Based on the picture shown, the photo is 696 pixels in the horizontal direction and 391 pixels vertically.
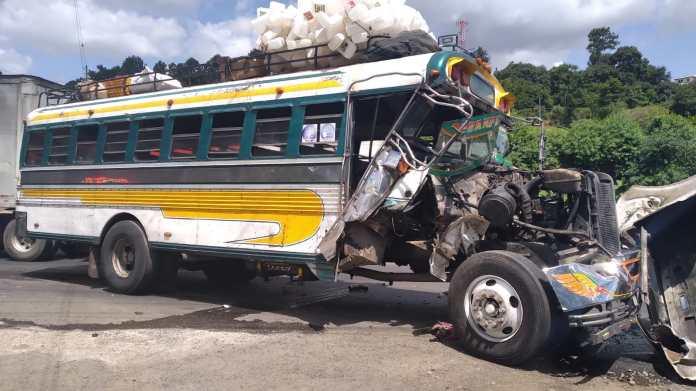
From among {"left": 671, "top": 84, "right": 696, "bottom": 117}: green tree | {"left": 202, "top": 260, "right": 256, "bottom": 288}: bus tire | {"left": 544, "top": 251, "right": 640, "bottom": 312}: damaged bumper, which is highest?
{"left": 671, "top": 84, "right": 696, "bottom": 117}: green tree

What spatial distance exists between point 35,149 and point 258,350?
6.72 meters

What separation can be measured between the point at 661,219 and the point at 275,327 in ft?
13.8

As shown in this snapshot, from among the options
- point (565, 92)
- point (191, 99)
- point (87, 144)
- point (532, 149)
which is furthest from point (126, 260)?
point (565, 92)

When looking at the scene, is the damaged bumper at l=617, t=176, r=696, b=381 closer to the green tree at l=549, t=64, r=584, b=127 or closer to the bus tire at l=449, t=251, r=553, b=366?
the bus tire at l=449, t=251, r=553, b=366

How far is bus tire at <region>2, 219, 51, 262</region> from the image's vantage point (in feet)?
42.8

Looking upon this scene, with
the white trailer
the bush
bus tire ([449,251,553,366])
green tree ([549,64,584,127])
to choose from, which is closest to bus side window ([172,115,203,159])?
bus tire ([449,251,553,366])

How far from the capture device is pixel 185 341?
19.8ft

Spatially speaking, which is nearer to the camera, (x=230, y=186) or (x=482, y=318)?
(x=482, y=318)

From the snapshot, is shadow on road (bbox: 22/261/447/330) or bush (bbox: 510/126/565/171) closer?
shadow on road (bbox: 22/261/447/330)

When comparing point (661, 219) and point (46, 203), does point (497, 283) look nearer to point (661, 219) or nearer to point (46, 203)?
point (661, 219)

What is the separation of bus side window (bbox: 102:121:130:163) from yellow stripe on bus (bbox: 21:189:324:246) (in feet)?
1.62

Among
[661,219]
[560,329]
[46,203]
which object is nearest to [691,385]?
[560,329]

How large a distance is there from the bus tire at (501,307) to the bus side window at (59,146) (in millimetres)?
7044

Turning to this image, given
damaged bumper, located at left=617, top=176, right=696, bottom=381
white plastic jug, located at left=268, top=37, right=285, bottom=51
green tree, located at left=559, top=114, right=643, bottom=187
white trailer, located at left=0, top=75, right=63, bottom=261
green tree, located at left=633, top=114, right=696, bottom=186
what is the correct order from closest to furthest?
damaged bumper, located at left=617, top=176, right=696, bottom=381, white plastic jug, located at left=268, top=37, right=285, bottom=51, white trailer, located at left=0, top=75, right=63, bottom=261, green tree, located at left=633, top=114, right=696, bottom=186, green tree, located at left=559, top=114, right=643, bottom=187
